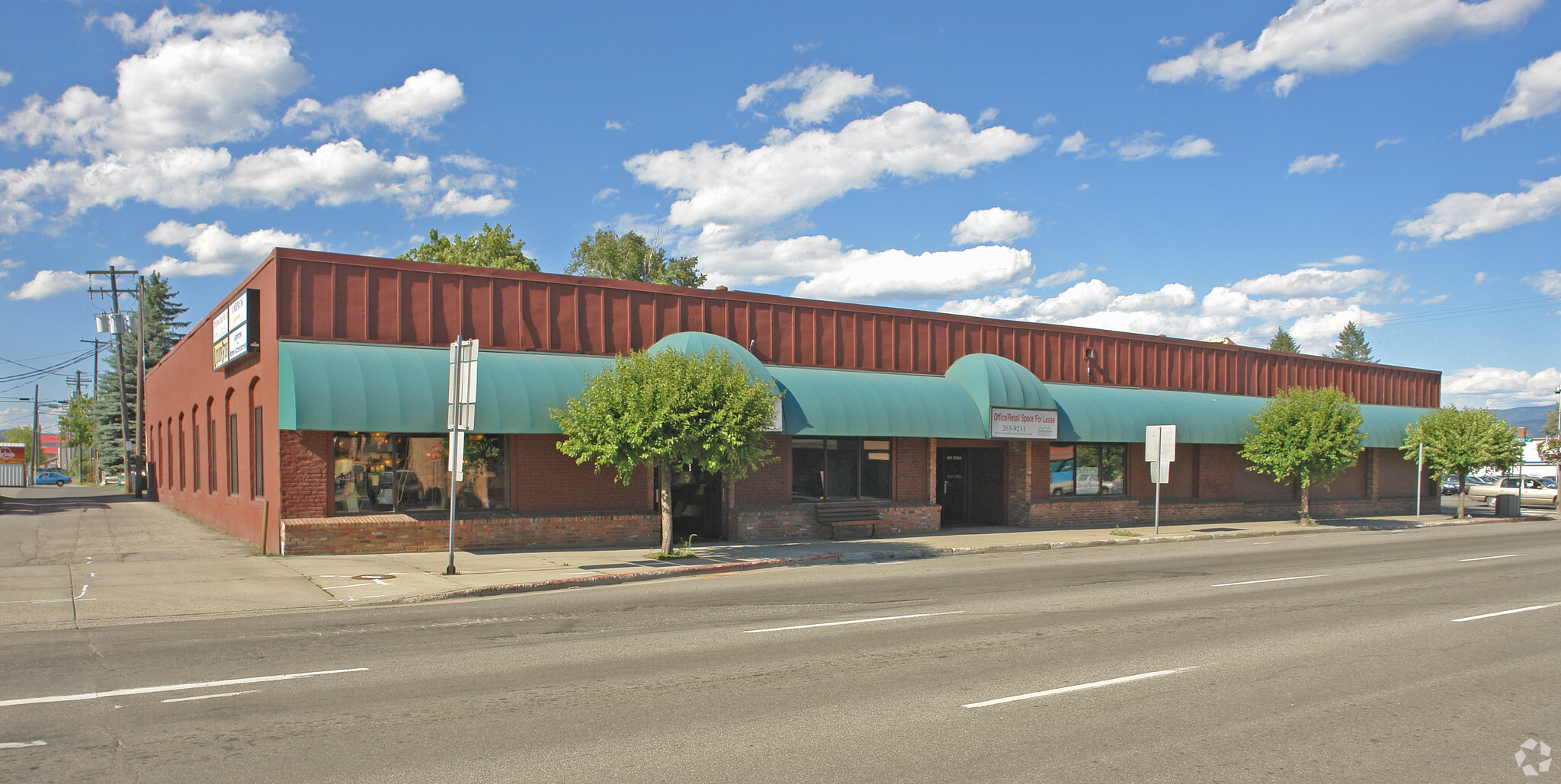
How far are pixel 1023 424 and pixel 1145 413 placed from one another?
493 centimetres

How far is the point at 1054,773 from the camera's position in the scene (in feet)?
18.4

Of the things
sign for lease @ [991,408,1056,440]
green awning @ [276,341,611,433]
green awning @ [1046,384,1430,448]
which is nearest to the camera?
green awning @ [276,341,611,433]

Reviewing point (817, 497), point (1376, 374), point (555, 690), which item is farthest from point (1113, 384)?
point (555, 690)

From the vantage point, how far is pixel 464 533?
18172 mm

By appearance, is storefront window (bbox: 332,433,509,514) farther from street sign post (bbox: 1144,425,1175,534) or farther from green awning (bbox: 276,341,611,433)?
street sign post (bbox: 1144,425,1175,534)

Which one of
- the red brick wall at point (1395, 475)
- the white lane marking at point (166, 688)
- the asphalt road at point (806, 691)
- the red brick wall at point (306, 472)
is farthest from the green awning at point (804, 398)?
the white lane marking at point (166, 688)

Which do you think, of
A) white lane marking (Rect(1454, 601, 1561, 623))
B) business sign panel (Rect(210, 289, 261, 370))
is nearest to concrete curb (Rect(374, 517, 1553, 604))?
business sign panel (Rect(210, 289, 261, 370))

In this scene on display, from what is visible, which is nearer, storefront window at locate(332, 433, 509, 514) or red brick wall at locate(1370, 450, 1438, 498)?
storefront window at locate(332, 433, 509, 514)

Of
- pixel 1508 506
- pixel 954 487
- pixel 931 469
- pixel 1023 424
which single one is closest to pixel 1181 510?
pixel 954 487

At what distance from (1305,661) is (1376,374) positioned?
A: 3418 cm

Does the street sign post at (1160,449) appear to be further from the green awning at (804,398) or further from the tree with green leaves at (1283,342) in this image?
the tree with green leaves at (1283,342)

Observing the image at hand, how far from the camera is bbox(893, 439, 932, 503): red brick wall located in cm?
2375

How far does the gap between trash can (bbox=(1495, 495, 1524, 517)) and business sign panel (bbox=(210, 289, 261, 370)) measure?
42097 mm

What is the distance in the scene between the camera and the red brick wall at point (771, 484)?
21.5 meters
